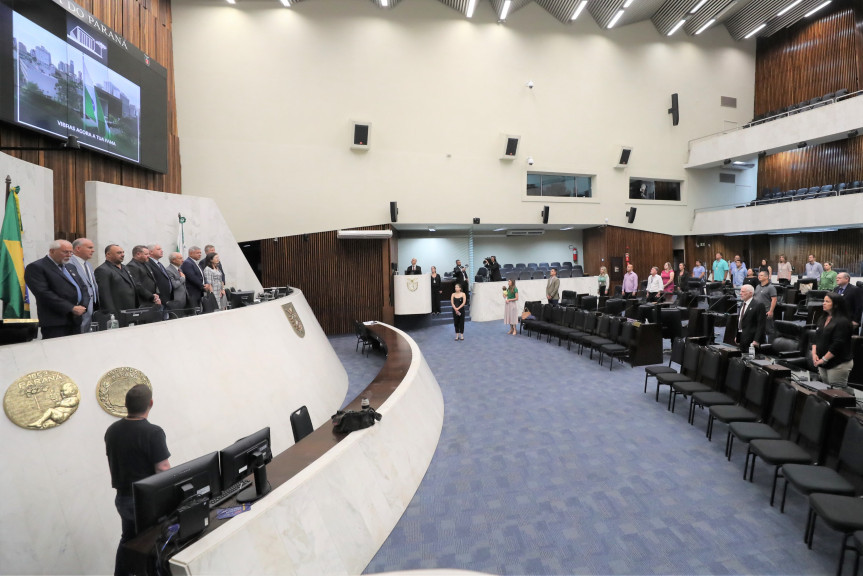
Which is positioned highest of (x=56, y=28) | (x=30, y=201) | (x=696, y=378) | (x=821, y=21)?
(x=821, y=21)

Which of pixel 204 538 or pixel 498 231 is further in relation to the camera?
pixel 498 231

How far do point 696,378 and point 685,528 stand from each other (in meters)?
3.06

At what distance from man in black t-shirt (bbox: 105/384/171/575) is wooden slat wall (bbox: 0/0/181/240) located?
14.7 feet

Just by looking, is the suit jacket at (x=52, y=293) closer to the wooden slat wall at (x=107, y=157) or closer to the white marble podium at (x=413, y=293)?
the wooden slat wall at (x=107, y=157)

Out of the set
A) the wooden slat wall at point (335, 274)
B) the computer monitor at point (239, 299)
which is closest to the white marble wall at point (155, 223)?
the wooden slat wall at point (335, 274)

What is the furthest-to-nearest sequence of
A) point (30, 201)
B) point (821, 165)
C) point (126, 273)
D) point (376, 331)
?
point (821, 165), point (376, 331), point (30, 201), point (126, 273)

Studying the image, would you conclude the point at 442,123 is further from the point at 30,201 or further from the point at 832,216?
the point at 832,216

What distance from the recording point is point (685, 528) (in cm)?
300

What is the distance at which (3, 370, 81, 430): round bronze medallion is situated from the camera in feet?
9.25

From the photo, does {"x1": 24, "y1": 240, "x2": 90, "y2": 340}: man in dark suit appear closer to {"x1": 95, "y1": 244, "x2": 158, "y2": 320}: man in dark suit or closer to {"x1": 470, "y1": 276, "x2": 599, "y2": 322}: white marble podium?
{"x1": 95, "y1": 244, "x2": 158, "y2": 320}: man in dark suit

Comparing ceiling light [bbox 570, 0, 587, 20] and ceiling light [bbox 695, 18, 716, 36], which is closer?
ceiling light [bbox 570, 0, 587, 20]

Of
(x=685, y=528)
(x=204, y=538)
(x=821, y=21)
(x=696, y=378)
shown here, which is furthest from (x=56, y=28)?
(x=821, y=21)

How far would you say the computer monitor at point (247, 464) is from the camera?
7.64 ft

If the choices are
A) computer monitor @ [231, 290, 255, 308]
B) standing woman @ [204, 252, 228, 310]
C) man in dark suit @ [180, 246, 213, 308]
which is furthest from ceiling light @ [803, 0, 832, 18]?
man in dark suit @ [180, 246, 213, 308]
